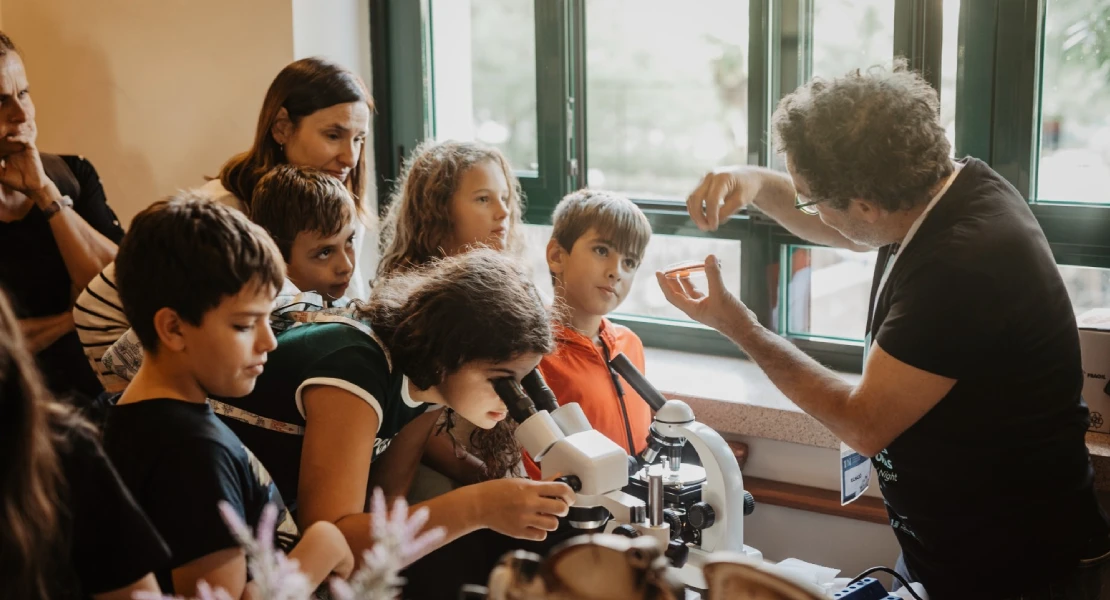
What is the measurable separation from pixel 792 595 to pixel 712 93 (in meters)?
2.05

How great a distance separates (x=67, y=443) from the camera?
2.89 feet

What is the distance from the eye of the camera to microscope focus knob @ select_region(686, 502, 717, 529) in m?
1.44

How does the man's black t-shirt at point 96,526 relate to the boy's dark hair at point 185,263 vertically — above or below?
below

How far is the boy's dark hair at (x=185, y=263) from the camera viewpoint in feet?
3.74

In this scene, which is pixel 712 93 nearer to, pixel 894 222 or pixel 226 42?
pixel 894 222

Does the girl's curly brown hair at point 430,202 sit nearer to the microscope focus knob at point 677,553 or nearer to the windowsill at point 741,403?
the windowsill at point 741,403

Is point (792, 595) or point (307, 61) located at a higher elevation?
point (307, 61)

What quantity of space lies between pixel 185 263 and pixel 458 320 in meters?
0.40

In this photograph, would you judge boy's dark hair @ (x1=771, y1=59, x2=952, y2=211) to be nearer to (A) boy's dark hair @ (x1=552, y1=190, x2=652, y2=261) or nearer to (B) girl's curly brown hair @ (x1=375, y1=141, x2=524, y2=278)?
(A) boy's dark hair @ (x1=552, y1=190, x2=652, y2=261)

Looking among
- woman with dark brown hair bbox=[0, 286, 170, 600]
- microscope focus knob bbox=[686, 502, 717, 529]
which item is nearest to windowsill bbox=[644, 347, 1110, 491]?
microscope focus knob bbox=[686, 502, 717, 529]

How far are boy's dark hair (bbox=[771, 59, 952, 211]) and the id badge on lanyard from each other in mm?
27

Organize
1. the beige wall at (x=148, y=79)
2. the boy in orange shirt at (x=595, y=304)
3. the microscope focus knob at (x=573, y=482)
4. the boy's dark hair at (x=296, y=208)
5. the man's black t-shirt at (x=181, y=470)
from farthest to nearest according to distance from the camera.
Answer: the beige wall at (x=148, y=79) → the boy in orange shirt at (x=595, y=304) → the boy's dark hair at (x=296, y=208) → the microscope focus knob at (x=573, y=482) → the man's black t-shirt at (x=181, y=470)

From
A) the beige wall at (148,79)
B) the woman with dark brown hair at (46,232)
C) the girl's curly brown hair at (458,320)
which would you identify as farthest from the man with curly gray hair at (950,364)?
the beige wall at (148,79)

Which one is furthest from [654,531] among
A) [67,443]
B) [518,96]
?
[518,96]
